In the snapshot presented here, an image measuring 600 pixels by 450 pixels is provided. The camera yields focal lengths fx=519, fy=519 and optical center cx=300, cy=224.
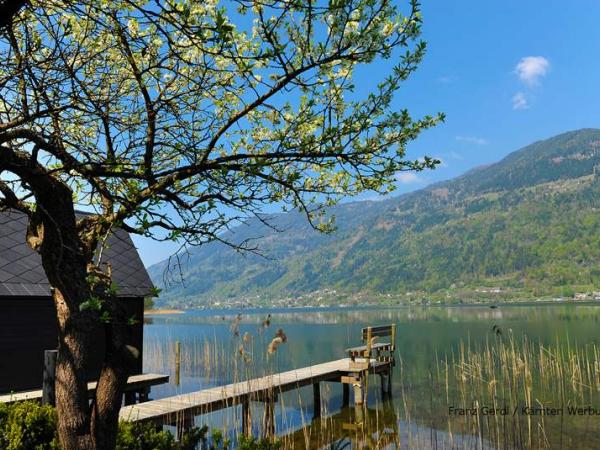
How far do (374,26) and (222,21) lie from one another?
2.16 meters

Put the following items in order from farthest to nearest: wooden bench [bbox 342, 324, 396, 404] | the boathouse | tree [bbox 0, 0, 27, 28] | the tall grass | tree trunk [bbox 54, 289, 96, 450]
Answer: wooden bench [bbox 342, 324, 396, 404]
the boathouse
the tall grass
tree trunk [bbox 54, 289, 96, 450]
tree [bbox 0, 0, 27, 28]

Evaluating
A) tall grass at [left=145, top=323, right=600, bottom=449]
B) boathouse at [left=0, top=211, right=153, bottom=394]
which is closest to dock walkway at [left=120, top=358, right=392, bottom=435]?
tall grass at [left=145, top=323, right=600, bottom=449]

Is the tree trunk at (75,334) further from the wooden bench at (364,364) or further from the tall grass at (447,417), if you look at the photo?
the wooden bench at (364,364)

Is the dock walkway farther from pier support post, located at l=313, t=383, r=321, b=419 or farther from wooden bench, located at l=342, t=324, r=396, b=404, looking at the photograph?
wooden bench, located at l=342, t=324, r=396, b=404

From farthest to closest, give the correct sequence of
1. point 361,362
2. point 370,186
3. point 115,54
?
point 361,362 → point 115,54 → point 370,186

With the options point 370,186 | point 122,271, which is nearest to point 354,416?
point 122,271

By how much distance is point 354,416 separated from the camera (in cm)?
1798

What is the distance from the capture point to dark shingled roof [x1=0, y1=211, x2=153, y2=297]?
1427cm

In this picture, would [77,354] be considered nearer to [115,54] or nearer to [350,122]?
[350,122]

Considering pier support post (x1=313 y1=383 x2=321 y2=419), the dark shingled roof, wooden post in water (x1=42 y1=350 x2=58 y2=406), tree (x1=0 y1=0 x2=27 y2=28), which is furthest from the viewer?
pier support post (x1=313 y1=383 x2=321 y2=419)

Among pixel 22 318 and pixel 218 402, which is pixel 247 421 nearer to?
pixel 218 402

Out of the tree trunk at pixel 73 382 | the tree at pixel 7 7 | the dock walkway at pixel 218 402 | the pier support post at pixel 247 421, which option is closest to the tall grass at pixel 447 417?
the pier support post at pixel 247 421

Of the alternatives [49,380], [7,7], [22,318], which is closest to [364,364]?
[22,318]

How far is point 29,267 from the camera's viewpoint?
15156mm
